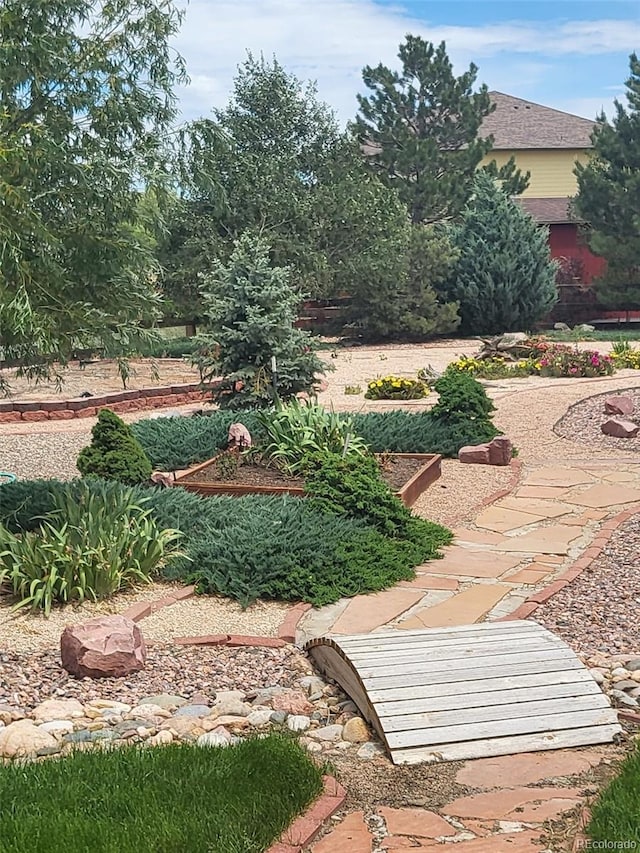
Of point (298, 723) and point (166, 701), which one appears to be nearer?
point (298, 723)

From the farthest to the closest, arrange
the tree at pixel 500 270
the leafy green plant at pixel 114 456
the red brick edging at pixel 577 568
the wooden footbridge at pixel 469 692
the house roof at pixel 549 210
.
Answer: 1. the house roof at pixel 549 210
2. the tree at pixel 500 270
3. the leafy green plant at pixel 114 456
4. the red brick edging at pixel 577 568
5. the wooden footbridge at pixel 469 692

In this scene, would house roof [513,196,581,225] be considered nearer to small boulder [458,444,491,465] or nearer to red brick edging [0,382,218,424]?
red brick edging [0,382,218,424]

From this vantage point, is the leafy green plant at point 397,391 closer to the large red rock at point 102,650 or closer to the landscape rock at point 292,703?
the large red rock at point 102,650

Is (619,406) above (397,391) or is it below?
below

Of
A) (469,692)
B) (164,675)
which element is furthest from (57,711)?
(469,692)

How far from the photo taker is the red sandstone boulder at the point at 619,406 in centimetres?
1154

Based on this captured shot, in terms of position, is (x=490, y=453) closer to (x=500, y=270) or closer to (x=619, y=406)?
(x=619, y=406)

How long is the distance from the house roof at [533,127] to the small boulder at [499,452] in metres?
27.6

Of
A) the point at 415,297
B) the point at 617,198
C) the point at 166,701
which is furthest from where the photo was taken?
the point at 617,198

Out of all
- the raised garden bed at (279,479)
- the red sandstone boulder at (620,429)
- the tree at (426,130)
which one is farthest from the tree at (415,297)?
the raised garden bed at (279,479)

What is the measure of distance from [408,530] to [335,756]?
3230 mm

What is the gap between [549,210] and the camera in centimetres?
3325

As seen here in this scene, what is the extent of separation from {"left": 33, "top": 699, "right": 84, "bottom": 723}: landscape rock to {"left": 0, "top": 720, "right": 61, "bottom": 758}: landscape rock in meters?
0.19

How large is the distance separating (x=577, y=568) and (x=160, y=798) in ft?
12.1
